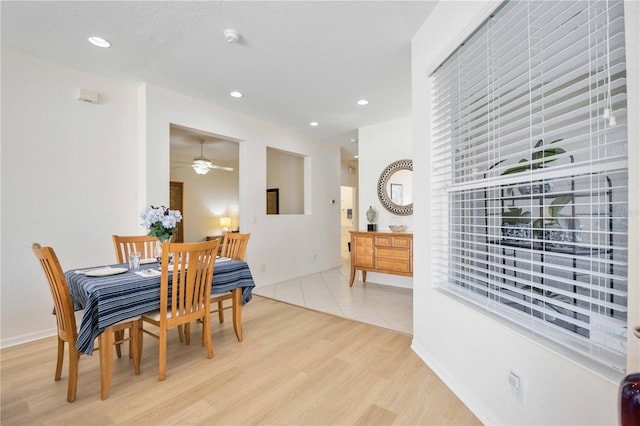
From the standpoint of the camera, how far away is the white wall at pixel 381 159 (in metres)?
4.55

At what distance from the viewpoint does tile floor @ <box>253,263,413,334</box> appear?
10.6 feet

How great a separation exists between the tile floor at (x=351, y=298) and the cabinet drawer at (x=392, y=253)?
54cm

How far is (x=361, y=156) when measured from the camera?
5035 mm

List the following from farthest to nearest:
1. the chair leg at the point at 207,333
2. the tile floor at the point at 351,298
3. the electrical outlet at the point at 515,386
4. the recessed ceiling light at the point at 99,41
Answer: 1. the tile floor at the point at 351,298
2. the recessed ceiling light at the point at 99,41
3. the chair leg at the point at 207,333
4. the electrical outlet at the point at 515,386

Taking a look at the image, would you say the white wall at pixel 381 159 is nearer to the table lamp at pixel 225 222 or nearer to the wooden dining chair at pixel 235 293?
the wooden dining chair at pixel 235 293

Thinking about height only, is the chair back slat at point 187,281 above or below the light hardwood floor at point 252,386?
above

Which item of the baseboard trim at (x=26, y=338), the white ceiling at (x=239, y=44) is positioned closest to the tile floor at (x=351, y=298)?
A: the baseboard trim at (x=26, y=338)

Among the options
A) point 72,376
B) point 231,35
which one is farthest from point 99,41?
point 72,376

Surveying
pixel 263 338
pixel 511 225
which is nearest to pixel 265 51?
pixel 511 225

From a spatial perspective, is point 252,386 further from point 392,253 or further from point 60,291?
point 392,253

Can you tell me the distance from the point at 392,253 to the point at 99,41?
3.86 meters

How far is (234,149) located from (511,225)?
582cm

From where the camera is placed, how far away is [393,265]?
13.5 feet

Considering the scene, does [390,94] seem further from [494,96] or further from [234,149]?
[234,149]
